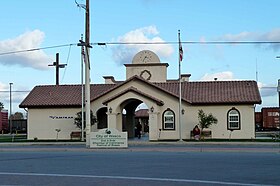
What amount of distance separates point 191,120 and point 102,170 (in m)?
25.5

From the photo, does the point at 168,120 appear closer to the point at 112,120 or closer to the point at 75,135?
the point at 112,120

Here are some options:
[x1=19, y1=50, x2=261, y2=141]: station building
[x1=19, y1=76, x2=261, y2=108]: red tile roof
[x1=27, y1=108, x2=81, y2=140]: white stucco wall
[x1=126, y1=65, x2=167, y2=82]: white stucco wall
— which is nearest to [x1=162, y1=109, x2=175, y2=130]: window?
[x1=19, y1=50, x2=261, y2=141]: station building

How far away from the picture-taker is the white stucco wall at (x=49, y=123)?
44844mm

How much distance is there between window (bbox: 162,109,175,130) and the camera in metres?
42.4

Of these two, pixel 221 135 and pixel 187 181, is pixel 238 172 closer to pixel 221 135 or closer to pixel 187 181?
pixel 187 181

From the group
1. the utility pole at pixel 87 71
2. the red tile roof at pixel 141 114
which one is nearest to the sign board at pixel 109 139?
the utility pole at pixel 87 71

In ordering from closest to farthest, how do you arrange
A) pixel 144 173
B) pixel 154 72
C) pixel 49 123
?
pixel 144 173 < pixel 49 123 < pixel 154 72

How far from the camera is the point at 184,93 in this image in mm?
43500

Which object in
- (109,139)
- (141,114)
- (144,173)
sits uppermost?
(141,114)

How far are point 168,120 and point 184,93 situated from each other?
2882mm

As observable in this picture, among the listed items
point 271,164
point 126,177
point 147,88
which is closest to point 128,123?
point 147,88

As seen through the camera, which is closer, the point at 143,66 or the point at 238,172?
the point at 238,172

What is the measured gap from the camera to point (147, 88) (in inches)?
1698

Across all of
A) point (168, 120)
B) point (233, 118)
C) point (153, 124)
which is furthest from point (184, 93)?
point (233, 118)
